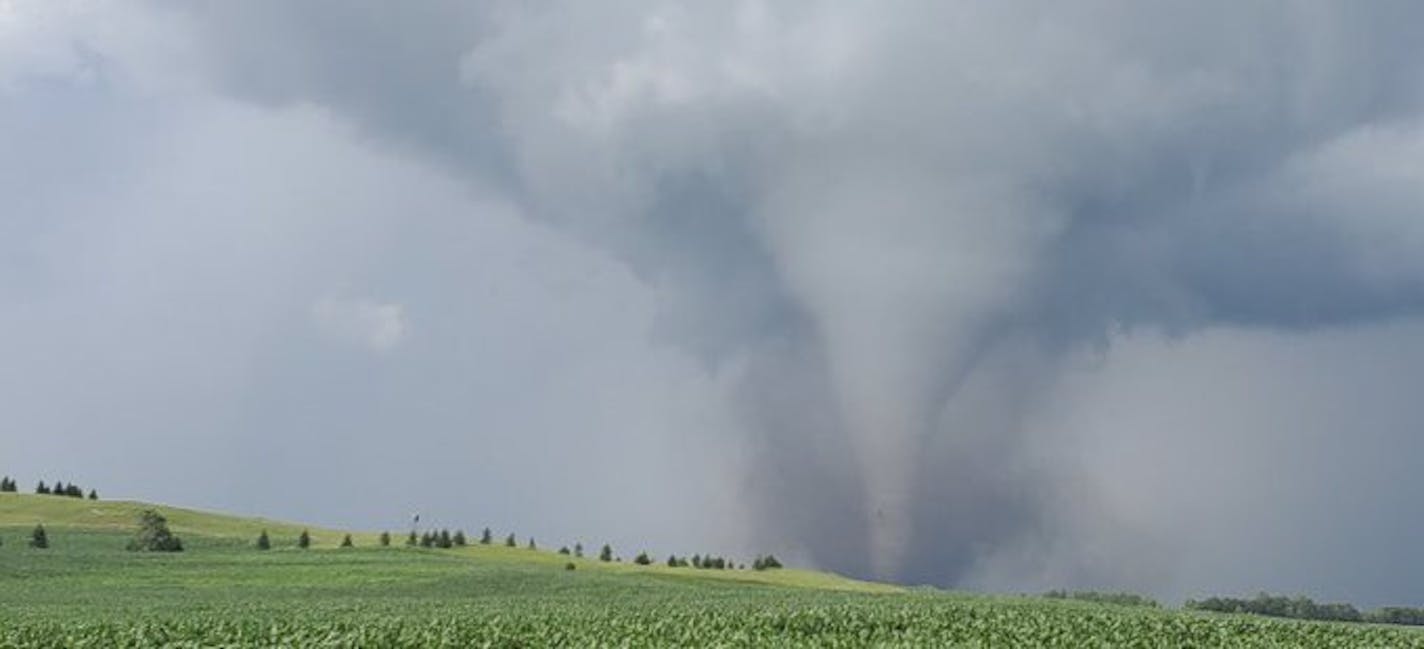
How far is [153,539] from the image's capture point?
388ft

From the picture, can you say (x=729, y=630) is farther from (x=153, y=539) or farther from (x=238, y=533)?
(x=238, y=533)

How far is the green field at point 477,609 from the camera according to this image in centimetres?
3622

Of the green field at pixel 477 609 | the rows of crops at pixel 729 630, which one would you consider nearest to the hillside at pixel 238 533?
the green field at pixel 477 609

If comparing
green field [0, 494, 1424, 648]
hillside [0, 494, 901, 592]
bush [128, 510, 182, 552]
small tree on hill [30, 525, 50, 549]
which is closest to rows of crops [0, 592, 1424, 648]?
green field [0, 494, 1424, 648]

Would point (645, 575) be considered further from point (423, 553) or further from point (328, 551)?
→ point (328, 551)

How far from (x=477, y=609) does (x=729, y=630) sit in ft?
60.5

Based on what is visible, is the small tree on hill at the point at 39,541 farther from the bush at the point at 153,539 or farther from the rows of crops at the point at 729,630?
the rows of crops at the point at 729,630

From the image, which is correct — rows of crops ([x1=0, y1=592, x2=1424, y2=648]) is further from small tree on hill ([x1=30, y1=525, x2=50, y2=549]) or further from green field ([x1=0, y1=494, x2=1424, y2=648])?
small tree on hill ([x1=30, y1=525, x2=50, y2=549])

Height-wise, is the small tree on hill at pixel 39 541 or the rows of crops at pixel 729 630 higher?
the small tree on hill at pixel 39 541

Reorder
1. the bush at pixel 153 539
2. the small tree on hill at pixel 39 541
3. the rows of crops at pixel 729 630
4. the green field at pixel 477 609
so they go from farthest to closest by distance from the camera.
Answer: the bush at pixel 153 539 < the small tree on hill at pixel 39 541 < the green field at pixel 477 609 < the rows of crops at pixel 729 630

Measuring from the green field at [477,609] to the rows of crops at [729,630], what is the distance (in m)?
0.12

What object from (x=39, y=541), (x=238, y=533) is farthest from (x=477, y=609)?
(x=238, y=533)

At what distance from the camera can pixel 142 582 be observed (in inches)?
3477

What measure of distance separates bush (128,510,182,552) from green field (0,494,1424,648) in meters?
2.28
